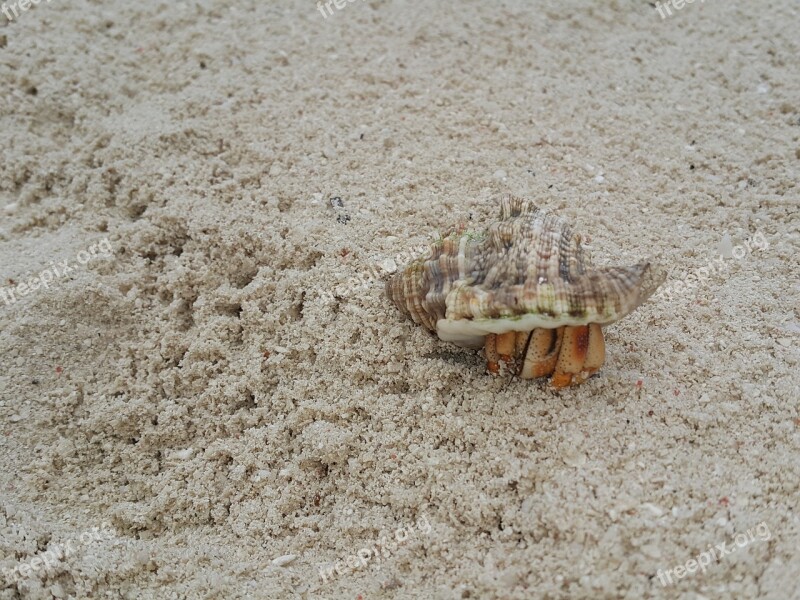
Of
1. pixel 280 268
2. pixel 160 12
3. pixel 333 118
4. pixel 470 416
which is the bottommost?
pixel 470 416

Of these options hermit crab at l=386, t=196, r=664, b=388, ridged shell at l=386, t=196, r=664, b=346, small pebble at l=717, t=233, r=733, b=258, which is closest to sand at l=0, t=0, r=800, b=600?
small pebble at l=717, t=233, r=733, b=258

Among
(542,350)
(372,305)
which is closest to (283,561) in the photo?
(372,305)

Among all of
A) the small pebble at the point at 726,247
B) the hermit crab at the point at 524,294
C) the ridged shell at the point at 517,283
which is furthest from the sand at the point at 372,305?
the ridged shell at the point at 517,283

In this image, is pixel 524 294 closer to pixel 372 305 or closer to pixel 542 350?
pixel 542 350

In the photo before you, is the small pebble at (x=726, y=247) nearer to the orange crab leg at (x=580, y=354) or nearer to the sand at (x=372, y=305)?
the sand at (x=372, y=305)

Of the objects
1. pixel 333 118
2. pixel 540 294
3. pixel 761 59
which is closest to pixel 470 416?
pixel 540 294

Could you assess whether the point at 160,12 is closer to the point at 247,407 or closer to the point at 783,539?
the point at 247,407

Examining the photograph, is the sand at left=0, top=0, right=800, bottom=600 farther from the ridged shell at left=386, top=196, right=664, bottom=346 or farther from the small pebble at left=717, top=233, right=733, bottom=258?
the ridged shell at left=386, top=196, right=664, bottom=346
